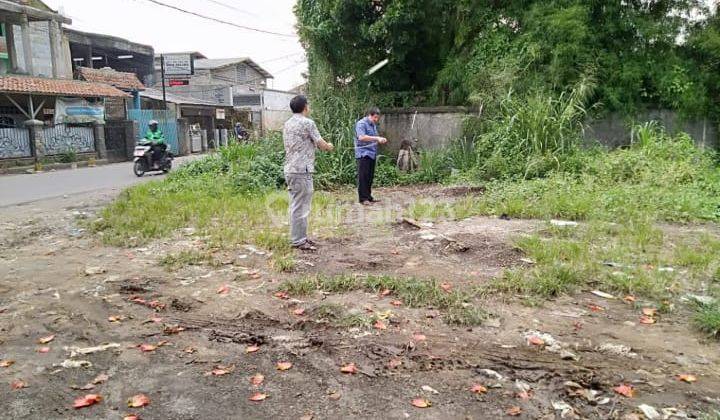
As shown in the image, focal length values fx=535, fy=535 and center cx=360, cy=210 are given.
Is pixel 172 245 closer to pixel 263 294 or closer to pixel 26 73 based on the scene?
pixel 263 294

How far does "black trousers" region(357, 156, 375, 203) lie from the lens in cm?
817

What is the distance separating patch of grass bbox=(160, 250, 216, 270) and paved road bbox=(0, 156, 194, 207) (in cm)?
595

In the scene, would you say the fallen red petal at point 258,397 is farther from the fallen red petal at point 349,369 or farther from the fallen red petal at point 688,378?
the fallen red petal at point 688,378

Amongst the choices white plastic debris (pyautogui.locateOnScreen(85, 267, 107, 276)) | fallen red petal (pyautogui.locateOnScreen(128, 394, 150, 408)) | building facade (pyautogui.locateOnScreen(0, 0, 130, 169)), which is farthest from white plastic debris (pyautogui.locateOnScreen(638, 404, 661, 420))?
building facade (pyautogui.locateOnScreen(0, 0, 130, 169))

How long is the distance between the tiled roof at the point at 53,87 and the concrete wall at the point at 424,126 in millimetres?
13326

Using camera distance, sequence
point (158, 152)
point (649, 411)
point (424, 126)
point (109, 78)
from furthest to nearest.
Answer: point (109, 78), point (158, 152), point (424, 126), point (649, 411)

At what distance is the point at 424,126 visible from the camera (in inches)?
456

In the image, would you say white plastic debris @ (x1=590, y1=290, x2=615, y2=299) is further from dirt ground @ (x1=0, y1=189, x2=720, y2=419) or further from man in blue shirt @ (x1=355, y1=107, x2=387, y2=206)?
man in blue shirt @ (x1=355, y1=107, x2=387, y2=206)

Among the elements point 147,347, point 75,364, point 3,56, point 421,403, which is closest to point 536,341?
point 421,403

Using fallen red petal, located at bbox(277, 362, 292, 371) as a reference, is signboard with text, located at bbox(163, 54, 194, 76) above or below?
above

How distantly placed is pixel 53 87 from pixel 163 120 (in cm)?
618

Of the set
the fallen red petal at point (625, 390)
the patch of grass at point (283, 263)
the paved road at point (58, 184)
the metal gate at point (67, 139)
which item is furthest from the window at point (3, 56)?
the fallen red petal at point (625, 390)

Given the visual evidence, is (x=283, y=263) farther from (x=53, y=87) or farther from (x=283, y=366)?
(x=53, y=87)

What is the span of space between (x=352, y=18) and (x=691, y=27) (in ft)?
21.5
